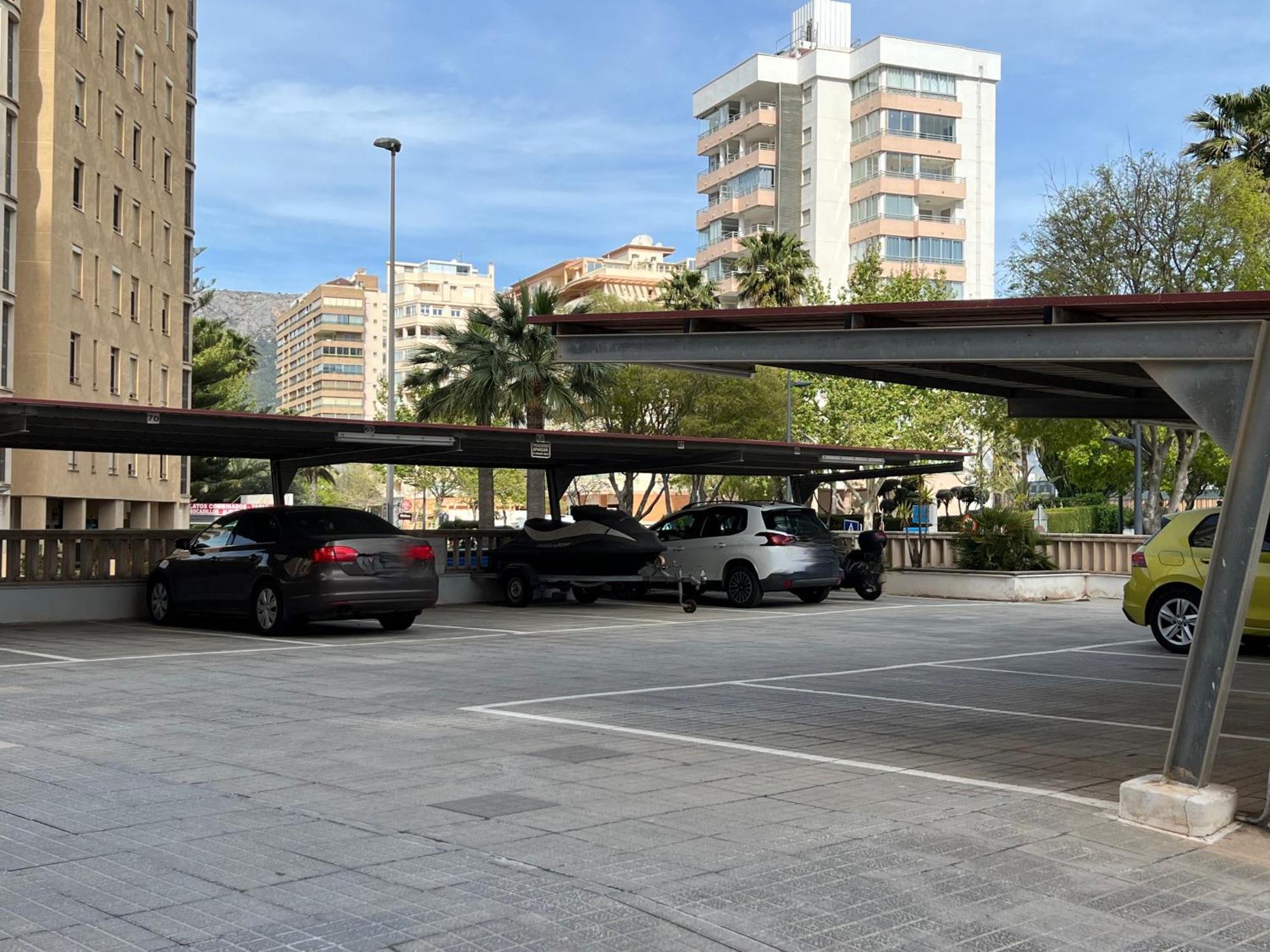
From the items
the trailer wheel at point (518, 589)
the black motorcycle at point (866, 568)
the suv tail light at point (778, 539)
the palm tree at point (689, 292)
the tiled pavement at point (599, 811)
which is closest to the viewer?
the tiled pavement at point (599, 811)

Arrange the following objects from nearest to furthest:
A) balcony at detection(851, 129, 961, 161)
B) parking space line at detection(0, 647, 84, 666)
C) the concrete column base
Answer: the concrete column base < parking space line at detection(0, 647, 84, 666) < balcony at detection(851, 129, 961, 161)

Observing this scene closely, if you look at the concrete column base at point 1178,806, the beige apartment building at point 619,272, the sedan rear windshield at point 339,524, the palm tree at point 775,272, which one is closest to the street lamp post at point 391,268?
the palm tree at point 775,272

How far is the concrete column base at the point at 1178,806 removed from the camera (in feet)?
21.7

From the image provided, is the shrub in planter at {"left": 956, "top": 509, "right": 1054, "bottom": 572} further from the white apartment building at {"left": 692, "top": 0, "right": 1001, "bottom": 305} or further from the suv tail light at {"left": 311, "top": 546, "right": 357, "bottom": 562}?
the white apartment building at {"left": 692, "top": 0, "right": 1001, "bottom": 305}

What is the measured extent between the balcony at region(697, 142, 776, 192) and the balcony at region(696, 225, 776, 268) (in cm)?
380

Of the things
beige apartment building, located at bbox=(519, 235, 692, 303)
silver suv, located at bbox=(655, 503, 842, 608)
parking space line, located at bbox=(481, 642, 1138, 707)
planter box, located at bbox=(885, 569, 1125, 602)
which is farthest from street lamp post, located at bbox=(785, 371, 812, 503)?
beige apartment building, located at bbox=(519, 235, 692, 303)

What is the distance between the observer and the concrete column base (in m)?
6.61

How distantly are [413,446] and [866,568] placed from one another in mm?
8383

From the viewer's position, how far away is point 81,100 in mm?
45531

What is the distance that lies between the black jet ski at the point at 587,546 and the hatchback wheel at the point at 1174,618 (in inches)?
334

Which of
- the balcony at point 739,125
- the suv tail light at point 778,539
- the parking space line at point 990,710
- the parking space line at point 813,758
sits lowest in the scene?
the parking space line at point 990,710

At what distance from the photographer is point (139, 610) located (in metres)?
20.5

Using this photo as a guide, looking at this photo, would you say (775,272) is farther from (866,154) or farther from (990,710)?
(990,710)

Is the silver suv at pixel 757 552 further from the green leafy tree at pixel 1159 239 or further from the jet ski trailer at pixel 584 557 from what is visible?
the green leafy tree at pixel 1159 239
